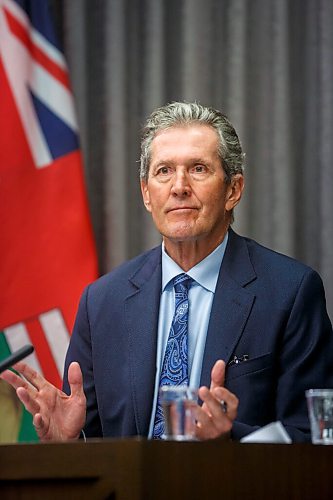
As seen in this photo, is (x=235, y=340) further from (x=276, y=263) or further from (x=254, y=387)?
(x=276, y=263)

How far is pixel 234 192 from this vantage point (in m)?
3.10

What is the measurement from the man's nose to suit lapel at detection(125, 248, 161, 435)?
9.4 inches

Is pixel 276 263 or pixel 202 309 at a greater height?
pixel 276 263

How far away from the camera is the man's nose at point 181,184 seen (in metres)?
2.92

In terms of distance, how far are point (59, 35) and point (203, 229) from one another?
4.71 ft

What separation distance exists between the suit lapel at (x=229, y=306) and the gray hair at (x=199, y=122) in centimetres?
21

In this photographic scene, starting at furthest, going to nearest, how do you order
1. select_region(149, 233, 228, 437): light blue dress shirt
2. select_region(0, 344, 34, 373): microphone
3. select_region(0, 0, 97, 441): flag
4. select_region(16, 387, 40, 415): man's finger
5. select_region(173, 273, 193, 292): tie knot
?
select_region(0, 0, 97, 441): flag → select_region(173, 273, 193, 292): tie knot → select_region(149, 233, 228, 437): light blue dress shirt → select_region(16, 387, 40, 415): man's finger → select_region(0, 344, 34, 373): microphone

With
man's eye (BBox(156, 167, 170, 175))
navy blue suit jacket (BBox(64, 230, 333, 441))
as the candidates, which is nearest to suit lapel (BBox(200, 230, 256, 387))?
navy blue suit jacket (BBox(64, 230, 333, 441))

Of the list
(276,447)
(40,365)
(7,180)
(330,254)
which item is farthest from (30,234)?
(276,447)

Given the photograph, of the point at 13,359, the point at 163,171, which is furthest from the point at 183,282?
the point at 13,359

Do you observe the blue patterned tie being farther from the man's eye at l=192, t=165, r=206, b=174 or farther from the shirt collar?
the man's eye at l=192, t=165, r=206, b=174

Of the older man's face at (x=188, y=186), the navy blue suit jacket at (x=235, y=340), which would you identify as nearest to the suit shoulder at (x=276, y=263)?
the navy blue suit jacket at (x=235, y=340)

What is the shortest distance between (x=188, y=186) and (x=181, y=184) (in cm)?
3

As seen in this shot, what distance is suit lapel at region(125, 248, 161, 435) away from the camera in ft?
9.25
